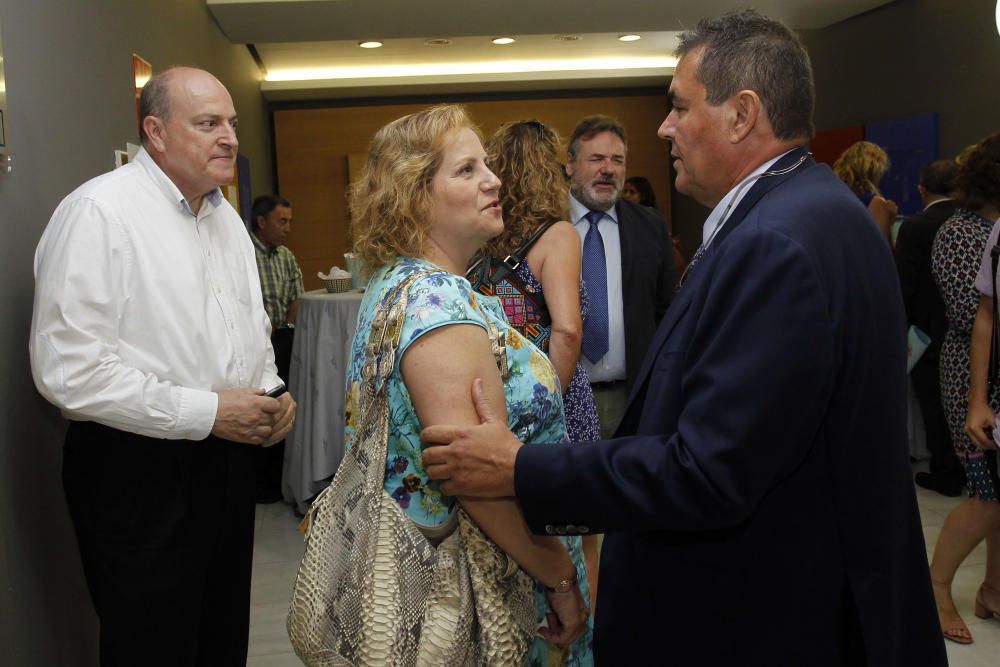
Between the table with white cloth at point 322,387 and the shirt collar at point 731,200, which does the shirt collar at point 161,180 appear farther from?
the table with white cloth at point 322,387

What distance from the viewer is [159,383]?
1.88 metres

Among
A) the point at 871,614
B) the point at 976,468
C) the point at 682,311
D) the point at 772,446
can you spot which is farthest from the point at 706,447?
the point at 976,468

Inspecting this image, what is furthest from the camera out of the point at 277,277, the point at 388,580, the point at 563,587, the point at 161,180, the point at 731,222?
the point at 277,277

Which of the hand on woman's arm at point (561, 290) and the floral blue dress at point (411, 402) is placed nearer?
the floral blue dress at point (411, 402)

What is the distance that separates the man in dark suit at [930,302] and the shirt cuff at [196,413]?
3.79 meters

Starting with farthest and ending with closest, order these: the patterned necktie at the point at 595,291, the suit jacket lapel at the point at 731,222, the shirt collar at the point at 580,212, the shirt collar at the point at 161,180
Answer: the shirt collar at the point at 580,212 → the patterned necktie at the point at 595,291 → the shirt collar at the point at 161,180 → the suit jacket lapel at the point at 731,222

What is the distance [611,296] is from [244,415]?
1416 mm

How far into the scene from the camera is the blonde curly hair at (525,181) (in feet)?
8.36

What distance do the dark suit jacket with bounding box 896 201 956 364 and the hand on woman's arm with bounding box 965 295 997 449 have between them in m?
1.79

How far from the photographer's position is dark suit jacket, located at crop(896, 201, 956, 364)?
4.39 metres

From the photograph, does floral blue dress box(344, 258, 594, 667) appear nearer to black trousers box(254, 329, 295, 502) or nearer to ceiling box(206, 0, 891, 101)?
black trousers box(254, 329, 295, 502)

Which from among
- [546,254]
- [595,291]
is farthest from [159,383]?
[595,291]

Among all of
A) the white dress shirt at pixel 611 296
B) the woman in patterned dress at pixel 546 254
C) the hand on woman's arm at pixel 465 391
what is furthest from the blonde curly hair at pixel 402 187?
the white dress shirt at pixel 611 296

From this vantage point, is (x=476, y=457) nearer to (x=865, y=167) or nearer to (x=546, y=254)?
(x=546, y=254)
